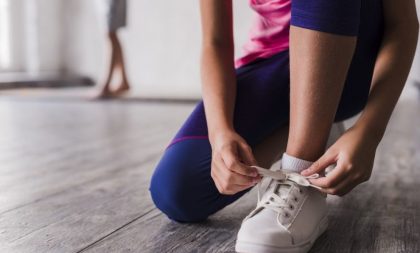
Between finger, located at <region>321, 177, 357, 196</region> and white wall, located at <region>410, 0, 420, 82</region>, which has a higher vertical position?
finger, located at <region>321, 177, 357, 196</region>

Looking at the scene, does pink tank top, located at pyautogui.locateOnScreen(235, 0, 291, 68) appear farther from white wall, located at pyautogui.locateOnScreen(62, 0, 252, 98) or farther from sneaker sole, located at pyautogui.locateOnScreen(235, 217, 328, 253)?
white wall, located at pyautogui.locateOnScreen(62, 0, 252, 98)

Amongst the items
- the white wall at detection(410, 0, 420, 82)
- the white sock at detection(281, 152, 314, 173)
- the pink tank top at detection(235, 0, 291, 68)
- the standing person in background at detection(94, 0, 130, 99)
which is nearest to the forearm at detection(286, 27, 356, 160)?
the white sock at detection(281, 152, 314, 173)

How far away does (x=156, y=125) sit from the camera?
85.3 inches

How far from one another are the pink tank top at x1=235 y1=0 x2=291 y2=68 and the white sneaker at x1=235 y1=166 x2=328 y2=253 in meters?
0.31

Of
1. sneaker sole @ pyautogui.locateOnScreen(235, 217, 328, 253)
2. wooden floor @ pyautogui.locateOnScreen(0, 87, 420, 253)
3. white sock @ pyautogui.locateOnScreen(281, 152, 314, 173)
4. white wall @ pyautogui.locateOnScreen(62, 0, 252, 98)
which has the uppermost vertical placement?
white sock @ pyautogui.locateOnScreen(281, 152, 314, 173)

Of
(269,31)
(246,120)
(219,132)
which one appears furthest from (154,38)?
(219,132)

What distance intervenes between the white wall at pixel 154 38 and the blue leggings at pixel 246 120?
9.88ft

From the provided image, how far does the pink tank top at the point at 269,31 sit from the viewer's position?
38.8 inches

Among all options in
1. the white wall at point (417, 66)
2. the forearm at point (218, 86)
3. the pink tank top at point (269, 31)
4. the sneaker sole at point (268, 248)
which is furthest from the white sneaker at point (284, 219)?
the white wall at point (417, 66)

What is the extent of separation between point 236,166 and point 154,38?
12.2 ft

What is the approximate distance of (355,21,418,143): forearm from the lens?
2.49 feet

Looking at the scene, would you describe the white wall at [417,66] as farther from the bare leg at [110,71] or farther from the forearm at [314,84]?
the forearm at [314,84]

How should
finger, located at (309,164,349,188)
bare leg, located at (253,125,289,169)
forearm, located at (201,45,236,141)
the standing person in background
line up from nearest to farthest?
finger, located at (309,164,349,188) < forearm, located at (201,45,236,141) < bare leg, located at (253,125,289,169) < the standing person in background

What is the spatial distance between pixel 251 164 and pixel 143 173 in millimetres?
561
